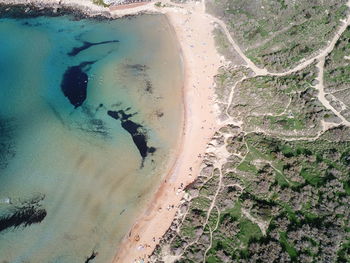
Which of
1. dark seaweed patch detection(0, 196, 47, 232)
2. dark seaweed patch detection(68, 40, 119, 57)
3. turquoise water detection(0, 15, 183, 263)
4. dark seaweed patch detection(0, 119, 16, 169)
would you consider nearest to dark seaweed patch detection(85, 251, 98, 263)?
turquoise water detection(0, 15, 183, 263)

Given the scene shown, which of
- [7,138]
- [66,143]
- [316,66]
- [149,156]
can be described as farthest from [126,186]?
[316,66]

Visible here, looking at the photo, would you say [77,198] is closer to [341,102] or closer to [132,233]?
[132,233]

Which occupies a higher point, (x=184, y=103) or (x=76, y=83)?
(x=76, y=83)

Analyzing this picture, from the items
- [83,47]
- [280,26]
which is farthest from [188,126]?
[280,26]

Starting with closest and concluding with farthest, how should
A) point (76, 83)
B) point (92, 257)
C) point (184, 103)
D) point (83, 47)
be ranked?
1. point (92, 257)
2. point (184, 103)
3. point (76, 83)
4. point (83, 47)

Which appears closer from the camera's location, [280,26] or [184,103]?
[184,103]

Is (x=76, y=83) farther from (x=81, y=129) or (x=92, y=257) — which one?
(x=92, y=257)

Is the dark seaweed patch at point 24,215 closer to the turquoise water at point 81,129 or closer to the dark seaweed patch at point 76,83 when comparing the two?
the turquoise water at point 81,129

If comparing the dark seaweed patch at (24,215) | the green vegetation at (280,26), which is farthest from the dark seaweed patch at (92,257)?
the green vegetation at (280,26)
